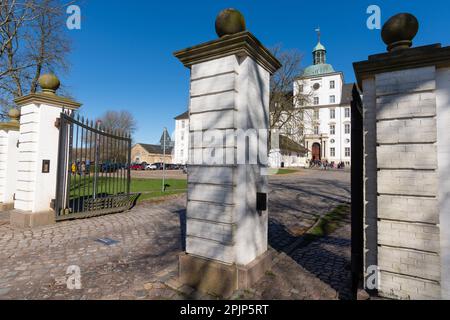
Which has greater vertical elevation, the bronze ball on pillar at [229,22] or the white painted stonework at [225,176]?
the bronze ball on pillar at [229,22]

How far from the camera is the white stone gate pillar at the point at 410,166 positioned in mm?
2332

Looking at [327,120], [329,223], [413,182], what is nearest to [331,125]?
[327,120]

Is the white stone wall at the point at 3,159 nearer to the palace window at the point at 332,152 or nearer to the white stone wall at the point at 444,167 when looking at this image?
the white stone wall at the point at 444,167

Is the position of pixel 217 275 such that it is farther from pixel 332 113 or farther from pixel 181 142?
pixel 181 142

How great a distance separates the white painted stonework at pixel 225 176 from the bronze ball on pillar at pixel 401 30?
1.64 meters

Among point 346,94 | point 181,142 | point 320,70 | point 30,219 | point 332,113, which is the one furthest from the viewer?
point 181,142

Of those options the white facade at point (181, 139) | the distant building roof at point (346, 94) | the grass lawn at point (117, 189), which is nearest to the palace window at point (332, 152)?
the distant building roof at point (346, 94)

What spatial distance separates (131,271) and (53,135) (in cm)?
496

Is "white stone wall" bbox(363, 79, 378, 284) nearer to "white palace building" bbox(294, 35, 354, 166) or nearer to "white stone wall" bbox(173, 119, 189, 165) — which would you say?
"white palace building" bbox(294, 35, 354, 166)

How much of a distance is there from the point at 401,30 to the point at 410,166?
4.97 feet

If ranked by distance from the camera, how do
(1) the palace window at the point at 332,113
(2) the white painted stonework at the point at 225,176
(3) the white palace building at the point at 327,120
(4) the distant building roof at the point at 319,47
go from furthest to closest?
(4) the distant building roof at the point at 319,47, (1) the palace window at the point at 332,113, (3) the white palace building at the point at 327,120, (2) the white painted stonework at the point at 225,176

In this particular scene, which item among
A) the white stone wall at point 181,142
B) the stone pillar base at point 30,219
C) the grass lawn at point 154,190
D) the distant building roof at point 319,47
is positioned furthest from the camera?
the white stone wall at point 181,142

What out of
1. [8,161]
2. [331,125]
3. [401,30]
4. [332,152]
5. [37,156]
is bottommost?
[8,161]

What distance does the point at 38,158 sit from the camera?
20.1ft
